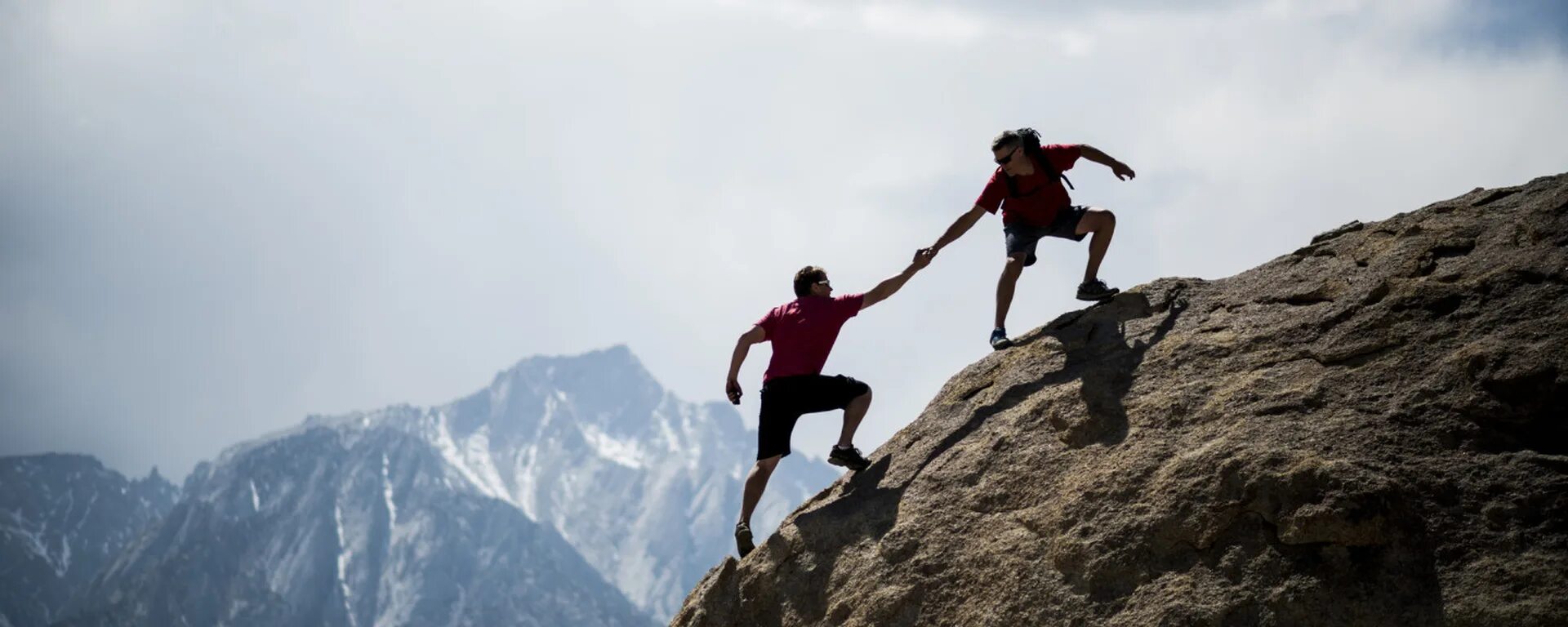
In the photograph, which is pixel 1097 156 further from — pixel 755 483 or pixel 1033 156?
pixel 755 483

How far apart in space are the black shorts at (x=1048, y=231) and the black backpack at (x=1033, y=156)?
0.31 m

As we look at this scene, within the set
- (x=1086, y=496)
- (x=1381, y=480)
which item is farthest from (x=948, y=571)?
(x=1381, y=480)

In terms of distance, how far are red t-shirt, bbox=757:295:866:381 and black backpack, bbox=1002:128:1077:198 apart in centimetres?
222

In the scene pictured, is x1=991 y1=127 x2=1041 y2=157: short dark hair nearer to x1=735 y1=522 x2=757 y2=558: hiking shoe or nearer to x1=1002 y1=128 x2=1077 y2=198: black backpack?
x1=1002 y1=128 x2=1077 y2=198: black backpack

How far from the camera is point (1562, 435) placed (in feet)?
30.8

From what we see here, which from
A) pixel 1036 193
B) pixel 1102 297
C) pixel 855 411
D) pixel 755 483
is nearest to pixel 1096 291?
pixel 1102 297

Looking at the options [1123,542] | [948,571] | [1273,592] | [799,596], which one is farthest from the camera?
[799,596]

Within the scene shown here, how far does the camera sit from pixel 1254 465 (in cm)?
959

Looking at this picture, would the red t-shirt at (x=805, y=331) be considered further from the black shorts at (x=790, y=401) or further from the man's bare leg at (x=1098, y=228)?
the man's bare leg at (x=1098, y=228)

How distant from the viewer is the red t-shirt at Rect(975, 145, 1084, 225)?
1325 cm

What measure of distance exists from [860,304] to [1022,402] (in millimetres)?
1983

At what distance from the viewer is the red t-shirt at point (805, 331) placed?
12555 mm

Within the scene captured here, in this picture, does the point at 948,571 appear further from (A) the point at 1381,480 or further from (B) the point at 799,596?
(A) the point at 1381,480

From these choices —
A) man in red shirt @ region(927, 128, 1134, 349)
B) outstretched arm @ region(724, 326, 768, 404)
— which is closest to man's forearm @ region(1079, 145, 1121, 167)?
man in red shirt @ region(927, 128, 1134, 349)
